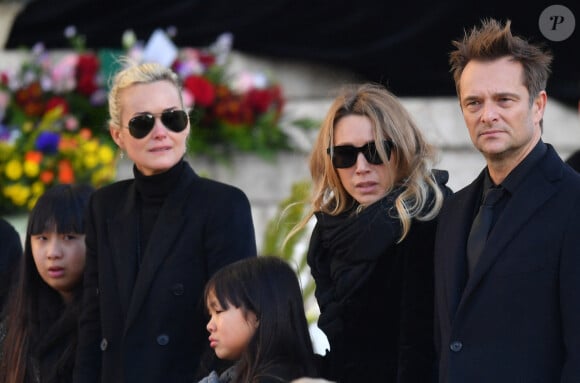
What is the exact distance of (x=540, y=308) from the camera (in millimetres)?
2930

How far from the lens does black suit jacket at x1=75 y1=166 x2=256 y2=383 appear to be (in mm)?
3752

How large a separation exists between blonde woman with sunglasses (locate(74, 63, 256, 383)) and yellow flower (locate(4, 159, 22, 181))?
245cm

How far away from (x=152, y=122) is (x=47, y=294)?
0.89 meters

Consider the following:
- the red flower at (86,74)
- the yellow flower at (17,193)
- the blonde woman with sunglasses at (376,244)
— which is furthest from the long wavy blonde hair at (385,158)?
the red flower at (86,74)

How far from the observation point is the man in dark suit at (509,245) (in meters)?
2.93

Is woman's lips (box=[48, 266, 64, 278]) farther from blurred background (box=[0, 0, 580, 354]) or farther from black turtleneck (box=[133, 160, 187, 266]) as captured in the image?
blurred background (box=[0, 0, 580, 354])

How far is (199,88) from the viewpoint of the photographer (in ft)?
22.5

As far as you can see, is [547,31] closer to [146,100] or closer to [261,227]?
[261,227]

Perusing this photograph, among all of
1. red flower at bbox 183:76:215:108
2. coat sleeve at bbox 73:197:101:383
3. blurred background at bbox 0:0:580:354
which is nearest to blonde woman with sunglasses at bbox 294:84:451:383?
coat sleeve at bbox 73:197:101:383

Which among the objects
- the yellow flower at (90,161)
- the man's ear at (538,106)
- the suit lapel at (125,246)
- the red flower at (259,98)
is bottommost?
the suit lapel at (125,246)

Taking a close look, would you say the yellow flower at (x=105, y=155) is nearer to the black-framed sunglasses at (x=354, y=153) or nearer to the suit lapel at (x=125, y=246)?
the suit lapel at (x=125, y=246)

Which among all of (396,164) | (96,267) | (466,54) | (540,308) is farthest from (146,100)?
(540,308)

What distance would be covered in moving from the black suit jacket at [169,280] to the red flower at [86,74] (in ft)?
10.4

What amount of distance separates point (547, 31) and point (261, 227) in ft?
6.61
